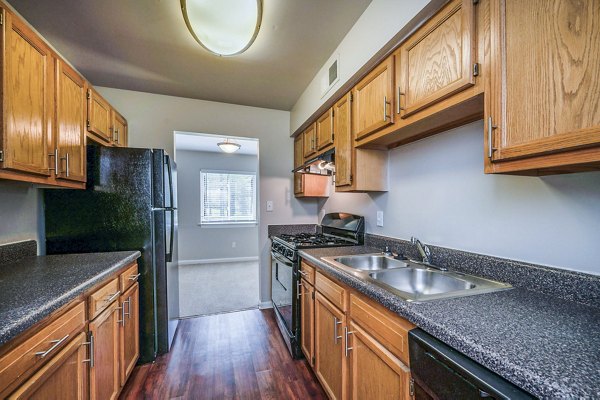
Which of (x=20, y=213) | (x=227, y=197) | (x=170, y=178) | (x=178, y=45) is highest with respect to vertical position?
(x=178, y=45)

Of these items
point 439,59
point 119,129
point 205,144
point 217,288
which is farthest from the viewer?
point 205,144

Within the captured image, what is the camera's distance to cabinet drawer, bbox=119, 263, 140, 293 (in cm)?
165

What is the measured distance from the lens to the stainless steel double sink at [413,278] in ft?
3.49

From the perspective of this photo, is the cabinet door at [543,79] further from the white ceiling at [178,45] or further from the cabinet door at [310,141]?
the cabinet door at [310,141]

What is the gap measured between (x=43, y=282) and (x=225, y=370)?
134 centimetres

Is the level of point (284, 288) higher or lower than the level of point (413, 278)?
lower

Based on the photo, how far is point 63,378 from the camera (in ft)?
3.37

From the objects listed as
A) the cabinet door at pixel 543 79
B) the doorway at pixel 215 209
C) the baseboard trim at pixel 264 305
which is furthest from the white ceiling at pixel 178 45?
the baseboard trim at pixel 264 305

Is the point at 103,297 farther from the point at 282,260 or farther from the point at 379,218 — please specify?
the point at 379,218

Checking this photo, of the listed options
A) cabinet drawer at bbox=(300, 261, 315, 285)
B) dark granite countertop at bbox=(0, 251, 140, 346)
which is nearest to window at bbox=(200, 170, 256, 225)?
dark granite countertop at bbox=(0, 251, 140, 346)

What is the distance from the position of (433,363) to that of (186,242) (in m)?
5.30

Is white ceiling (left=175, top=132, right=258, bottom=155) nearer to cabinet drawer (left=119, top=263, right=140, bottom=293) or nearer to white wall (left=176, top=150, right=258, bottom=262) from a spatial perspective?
white wall (left=176, top=150, right=258, bottom=262)

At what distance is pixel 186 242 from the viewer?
5.29m

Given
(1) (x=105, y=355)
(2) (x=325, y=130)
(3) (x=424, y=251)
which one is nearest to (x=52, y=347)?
(1) (x=105, y=355)
